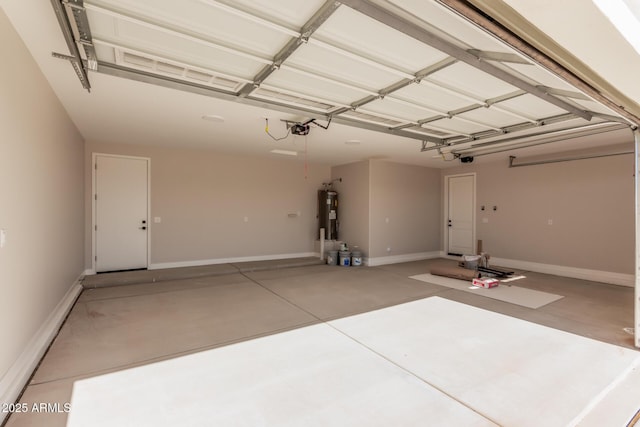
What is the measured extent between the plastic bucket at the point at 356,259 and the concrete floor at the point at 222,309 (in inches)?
24.8

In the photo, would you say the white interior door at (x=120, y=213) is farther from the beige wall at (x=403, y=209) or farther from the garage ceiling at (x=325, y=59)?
the beige wall at (x=403, y=209)

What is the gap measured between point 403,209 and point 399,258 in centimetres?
132

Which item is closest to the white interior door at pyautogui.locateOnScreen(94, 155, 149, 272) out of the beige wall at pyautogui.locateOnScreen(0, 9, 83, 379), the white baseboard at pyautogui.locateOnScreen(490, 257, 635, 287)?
the beige wall at pyautogui.locateOnScreen(0, 9, 83, 379)

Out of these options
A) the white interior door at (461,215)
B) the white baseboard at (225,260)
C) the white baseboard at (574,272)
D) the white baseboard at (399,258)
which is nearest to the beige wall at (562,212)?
the white baseboard at (574,272)

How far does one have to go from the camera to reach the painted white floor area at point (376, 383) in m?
1.98

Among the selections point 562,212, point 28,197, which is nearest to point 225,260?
point 28,197

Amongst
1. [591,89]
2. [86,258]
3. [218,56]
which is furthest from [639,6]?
[86,258]

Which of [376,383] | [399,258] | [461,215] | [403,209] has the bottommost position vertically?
[376,383]

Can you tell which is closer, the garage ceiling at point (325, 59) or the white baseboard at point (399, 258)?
the garage ceiling at point (325, 59)

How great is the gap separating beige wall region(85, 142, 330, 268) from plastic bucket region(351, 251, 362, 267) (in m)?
1.49

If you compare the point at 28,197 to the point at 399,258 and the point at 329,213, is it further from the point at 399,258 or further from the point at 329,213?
the point at 399,258

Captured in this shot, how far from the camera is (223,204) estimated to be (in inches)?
280

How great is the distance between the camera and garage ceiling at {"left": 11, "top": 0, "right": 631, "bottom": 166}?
2.04 m

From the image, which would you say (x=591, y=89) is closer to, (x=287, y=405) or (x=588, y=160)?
(x=287, y=405)
